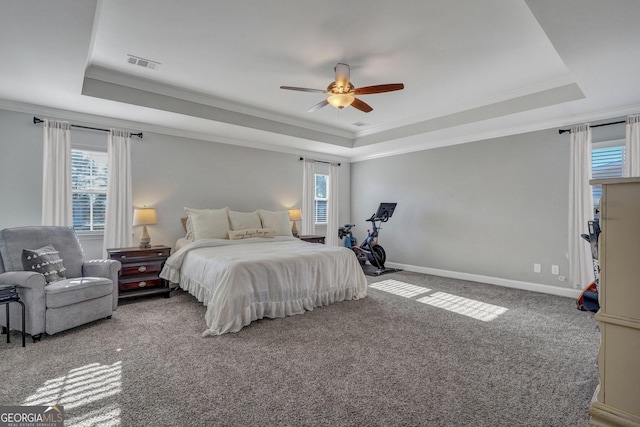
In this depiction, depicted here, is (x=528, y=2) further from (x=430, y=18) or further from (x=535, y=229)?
(x=535, y=229)

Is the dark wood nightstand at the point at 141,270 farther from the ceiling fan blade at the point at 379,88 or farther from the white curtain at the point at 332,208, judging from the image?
the white curtain at the point at 332,208

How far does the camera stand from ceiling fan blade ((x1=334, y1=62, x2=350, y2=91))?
3.17 meters

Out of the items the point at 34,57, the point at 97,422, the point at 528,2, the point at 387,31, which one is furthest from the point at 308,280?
the point at 34,57

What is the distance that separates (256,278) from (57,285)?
6.04 feet

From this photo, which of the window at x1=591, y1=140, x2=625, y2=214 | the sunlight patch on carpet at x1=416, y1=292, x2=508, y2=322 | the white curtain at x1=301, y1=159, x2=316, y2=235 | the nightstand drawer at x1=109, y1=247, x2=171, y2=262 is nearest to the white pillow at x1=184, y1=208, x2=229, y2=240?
the nightstand drawer at x1=109, y1=247, x2=171, y2=262

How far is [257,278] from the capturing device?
128 inches

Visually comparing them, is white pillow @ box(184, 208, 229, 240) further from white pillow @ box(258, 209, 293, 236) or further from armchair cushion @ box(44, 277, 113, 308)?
armchair cushion @ box(44, 277, 113, 308)

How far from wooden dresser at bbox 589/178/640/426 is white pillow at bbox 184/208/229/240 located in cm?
429

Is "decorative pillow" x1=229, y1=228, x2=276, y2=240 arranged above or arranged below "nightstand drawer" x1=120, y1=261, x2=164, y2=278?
above

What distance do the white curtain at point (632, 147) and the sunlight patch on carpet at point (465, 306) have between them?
2326 millimetres

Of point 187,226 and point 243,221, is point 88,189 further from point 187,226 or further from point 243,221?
point 243,221

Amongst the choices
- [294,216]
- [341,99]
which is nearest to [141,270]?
[294,216]

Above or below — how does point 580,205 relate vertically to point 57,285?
above

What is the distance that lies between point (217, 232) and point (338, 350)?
2815mm
